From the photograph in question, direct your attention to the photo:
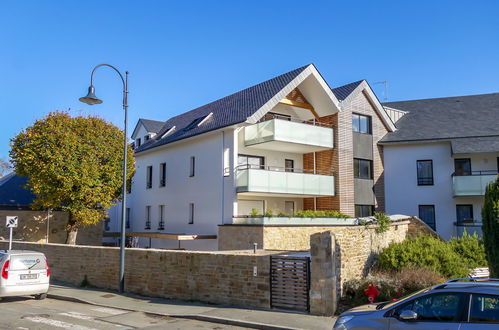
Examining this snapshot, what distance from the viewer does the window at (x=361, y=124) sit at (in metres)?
27.9

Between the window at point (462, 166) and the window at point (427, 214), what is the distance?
265 centimetres

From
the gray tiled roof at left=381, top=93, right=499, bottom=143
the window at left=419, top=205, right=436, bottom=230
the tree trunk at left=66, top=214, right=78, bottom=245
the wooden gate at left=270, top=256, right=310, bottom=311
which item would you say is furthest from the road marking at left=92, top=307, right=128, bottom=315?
the gray tiled roof at left=381, top=93, right=499, bottom=143

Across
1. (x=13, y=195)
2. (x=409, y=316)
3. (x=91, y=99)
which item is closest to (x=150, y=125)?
(x=13, y=195)

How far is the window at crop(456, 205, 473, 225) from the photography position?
26.3 metres

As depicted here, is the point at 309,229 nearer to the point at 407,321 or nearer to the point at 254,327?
the point at 254,327

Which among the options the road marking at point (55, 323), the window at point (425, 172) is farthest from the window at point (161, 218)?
the road marking at point (55, 323)

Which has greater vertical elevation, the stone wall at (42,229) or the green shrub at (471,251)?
the stone wall at (42,229)

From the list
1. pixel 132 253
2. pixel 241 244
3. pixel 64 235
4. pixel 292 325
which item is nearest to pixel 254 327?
pixel 292 325

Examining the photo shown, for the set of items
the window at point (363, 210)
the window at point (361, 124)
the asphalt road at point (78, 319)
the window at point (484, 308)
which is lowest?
the asphalt road at point (78, 319)

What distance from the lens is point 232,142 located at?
76.3 ft

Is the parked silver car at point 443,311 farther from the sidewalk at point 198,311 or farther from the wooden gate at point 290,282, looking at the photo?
the wooden gate at point 290,282

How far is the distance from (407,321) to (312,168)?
21212mm

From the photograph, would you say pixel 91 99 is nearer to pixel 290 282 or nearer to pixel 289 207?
pixel 290 282

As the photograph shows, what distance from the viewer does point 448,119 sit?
29.5 m
